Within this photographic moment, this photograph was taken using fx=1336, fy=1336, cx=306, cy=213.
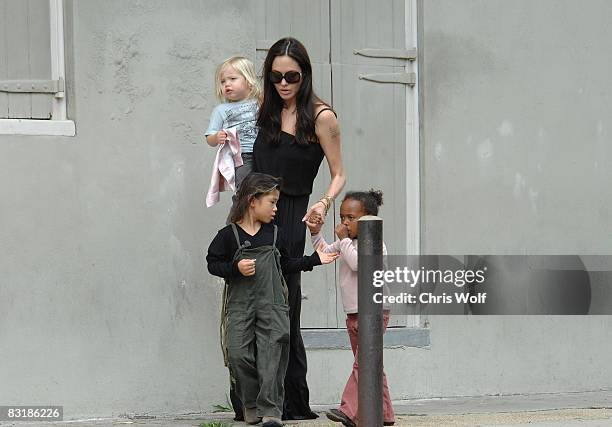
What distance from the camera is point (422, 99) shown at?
8.58 m

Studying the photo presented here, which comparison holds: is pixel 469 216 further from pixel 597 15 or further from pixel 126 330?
pixel 126 330

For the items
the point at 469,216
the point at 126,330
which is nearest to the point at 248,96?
the point at 126,330

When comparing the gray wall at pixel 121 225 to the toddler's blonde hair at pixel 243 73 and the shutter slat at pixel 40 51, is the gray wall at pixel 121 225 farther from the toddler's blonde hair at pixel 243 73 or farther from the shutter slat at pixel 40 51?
the toddler's blonde hair at pixel 243 73

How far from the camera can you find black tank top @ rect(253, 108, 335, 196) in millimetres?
6902

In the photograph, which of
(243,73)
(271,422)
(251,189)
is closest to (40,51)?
(243,73)

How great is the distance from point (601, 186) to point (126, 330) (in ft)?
Result: 11.4

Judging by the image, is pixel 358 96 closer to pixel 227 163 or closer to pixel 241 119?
pixel 241 119

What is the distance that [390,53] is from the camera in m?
8.51

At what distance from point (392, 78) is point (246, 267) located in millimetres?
2475

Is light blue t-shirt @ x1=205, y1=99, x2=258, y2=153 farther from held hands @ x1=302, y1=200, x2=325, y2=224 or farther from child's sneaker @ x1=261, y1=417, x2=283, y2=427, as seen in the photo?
child's sneaker @ x1=261, y1=417, x2=283, y2=427

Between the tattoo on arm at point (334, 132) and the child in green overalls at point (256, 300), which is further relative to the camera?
the tattoo on arm at point (334, 132)

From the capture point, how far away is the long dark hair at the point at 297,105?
22.6 ft

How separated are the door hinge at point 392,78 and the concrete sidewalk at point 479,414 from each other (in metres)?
2.04

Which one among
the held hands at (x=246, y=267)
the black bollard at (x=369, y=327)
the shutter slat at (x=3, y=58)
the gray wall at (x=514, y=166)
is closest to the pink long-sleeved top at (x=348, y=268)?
the held hands at (x=246, y=267)
